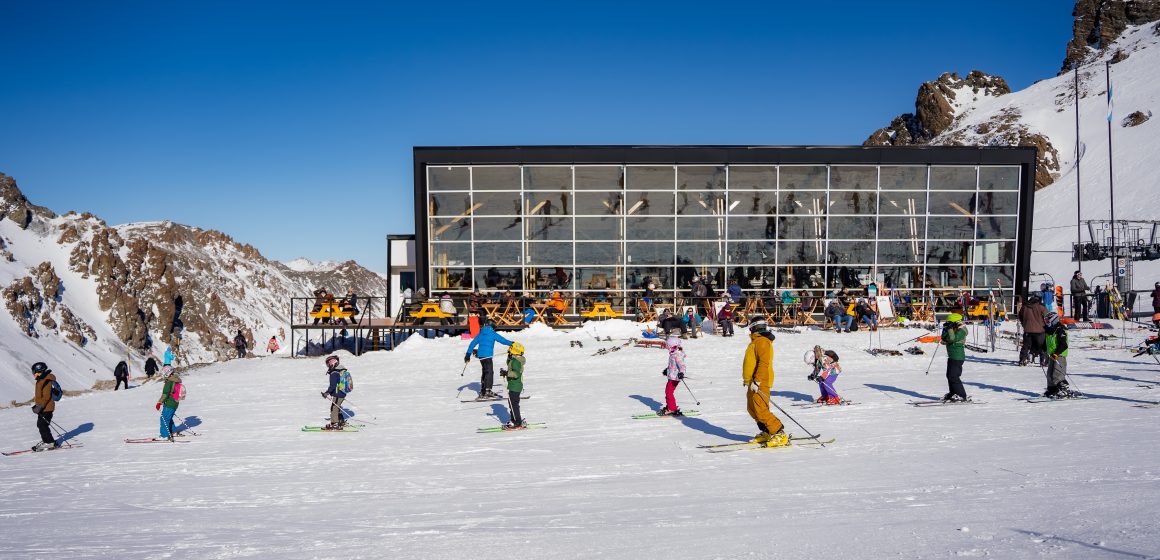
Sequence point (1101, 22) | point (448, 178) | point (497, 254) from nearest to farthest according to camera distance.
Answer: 1. point (448, 178)
2. point (497, 254)
3. point (1101, 22)

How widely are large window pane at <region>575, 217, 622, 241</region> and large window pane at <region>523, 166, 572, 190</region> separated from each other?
146cm

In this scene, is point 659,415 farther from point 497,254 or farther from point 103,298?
point 103,298

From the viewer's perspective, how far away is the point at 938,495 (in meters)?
7.59

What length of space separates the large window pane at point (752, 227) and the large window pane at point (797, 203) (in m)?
0.62

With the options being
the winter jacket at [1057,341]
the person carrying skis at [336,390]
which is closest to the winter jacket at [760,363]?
the winter jacket at [1057,341]

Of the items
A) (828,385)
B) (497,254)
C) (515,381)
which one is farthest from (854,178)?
(515,381)

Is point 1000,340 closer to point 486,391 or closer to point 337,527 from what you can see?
point 486,391

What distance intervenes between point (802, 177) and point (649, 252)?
21.0 feet

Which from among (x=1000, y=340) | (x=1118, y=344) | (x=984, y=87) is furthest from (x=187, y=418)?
(x=984, y=87)

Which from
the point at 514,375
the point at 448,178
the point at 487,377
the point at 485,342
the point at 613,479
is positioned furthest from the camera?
the point at 448,178

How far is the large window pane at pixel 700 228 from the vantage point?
29.8 meters

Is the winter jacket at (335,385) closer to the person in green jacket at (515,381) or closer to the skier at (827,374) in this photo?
the person in green jacket at (515,381)

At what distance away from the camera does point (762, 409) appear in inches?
396

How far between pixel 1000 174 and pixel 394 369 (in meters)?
23.5
